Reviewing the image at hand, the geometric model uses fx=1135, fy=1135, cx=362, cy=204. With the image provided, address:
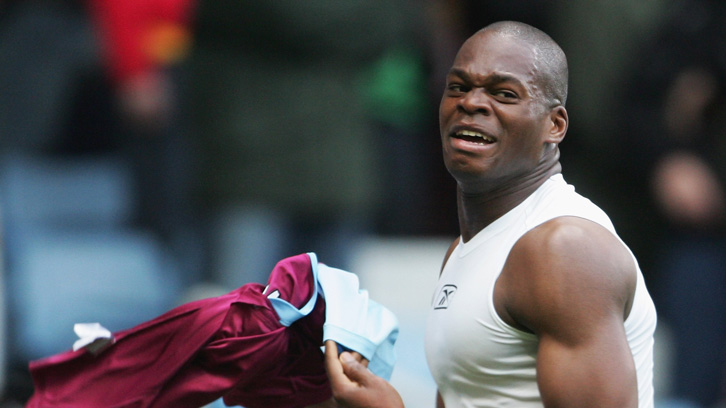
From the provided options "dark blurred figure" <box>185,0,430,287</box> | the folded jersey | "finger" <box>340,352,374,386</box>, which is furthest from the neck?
"dark blurred figure" <box>185,0,430,287</box>

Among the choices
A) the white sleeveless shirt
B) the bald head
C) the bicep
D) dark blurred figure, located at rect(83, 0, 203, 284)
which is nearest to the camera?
the bicep

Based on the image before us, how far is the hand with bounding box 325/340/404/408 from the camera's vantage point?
259 centimetres

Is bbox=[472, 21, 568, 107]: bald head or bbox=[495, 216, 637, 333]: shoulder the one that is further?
bbox=[472, 21, 568, 107]: bald head

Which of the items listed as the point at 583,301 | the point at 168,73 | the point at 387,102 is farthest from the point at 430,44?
the point at 583,301

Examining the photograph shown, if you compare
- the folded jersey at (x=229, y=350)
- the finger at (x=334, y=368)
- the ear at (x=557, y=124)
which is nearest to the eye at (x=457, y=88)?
the ear at (x=557, y=124)

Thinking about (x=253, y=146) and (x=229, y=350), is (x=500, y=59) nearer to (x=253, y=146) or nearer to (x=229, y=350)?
Answer: (x=229, y=350)

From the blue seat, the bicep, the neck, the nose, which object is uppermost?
the nose

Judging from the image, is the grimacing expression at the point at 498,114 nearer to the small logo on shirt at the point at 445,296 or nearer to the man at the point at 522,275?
the man at the point at 522,275

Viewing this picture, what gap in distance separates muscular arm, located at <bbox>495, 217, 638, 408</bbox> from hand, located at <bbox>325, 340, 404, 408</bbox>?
0.39m

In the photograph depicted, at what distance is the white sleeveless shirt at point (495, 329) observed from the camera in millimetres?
2551

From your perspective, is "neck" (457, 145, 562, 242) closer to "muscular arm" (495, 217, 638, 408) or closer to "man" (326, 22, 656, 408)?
"man" (326, 22, 656, 408)

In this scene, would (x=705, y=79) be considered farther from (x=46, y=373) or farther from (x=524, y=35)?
(x=46, y=373)

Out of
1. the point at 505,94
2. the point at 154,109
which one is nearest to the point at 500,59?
the point at 505,94

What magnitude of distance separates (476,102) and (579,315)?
1.89 feet
